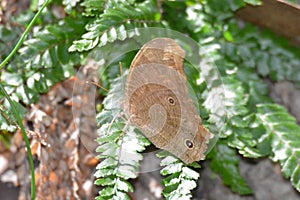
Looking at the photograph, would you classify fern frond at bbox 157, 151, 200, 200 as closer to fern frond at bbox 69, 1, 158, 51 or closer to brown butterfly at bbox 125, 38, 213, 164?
brown butterfly at bbox 125, 38, 213, 164

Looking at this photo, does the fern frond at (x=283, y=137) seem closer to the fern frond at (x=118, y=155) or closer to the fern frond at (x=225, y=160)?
the fern frond at (x=225, y=160)

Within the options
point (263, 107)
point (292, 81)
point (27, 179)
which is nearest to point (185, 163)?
point (263, 107)

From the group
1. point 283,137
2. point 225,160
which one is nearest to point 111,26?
point 225,160

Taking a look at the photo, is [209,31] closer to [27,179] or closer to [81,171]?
[81,171]

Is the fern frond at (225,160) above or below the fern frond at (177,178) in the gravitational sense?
below

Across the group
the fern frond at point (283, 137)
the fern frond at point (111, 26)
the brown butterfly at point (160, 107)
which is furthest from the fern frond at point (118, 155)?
the fern frond at point (283, 137)

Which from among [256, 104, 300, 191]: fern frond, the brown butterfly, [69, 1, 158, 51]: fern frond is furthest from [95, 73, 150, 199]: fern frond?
[256, 104, 300, 191]: fern frond
